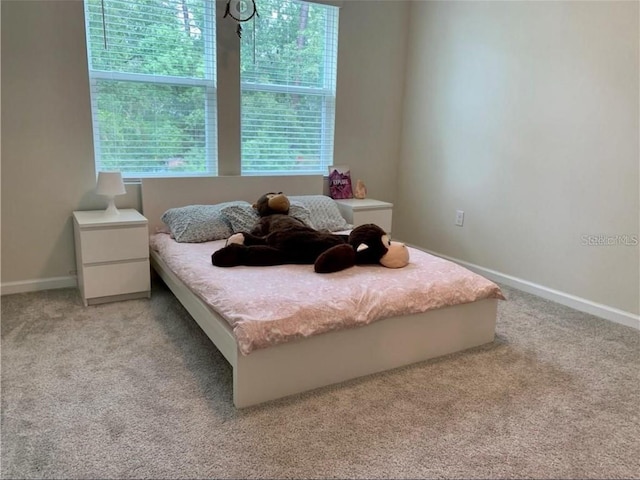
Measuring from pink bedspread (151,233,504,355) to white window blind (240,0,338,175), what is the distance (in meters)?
1.41

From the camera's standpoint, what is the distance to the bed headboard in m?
3.44

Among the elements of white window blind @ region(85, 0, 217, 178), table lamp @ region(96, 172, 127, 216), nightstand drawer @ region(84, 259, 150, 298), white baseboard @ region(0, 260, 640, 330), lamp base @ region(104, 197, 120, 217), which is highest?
white window blind @ region(85, 0, 217, 178)

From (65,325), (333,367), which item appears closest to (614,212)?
(333,367)

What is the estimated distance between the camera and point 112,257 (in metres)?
3.00

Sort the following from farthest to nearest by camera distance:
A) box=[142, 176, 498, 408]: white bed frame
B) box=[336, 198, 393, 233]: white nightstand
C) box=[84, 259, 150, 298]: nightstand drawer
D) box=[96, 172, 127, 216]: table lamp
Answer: box=[336, 198, 393, 233]: white nightstand → box=[96, 172, 127, 216]: table lamp → box=[84, 259, 150, 298]: nightstand drawer → box=[142, 176, 498, 408]: white bed frame

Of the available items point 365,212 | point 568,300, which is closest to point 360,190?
point 365,212

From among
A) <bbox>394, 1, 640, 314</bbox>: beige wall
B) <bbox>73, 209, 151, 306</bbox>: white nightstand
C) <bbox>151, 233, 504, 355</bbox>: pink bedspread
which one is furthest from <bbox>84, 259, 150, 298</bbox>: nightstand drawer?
<bbox>394, 1, 640, 314</bbox>: beige wall

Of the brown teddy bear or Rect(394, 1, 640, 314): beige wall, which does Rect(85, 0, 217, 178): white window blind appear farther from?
Rect(394, 1, 640, 314): beige wall

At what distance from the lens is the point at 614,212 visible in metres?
2.89

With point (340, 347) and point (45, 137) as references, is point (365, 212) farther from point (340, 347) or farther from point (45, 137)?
point (45, 137)

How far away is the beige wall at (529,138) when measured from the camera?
2850 millimetres

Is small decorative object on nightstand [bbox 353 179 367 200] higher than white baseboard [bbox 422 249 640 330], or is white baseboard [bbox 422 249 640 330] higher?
small decorative object on nightstand [bbox 353 179 367 200]

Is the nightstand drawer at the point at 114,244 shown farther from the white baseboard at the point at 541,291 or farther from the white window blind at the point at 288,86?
the white window blind at the point at 288,86

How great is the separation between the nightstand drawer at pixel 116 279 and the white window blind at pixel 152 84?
2.50ft
